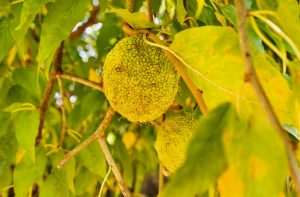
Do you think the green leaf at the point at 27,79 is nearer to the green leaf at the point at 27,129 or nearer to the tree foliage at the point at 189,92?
the tree foliage at the point at 189,92

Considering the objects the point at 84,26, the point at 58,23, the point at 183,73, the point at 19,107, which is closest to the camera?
the point at 183,73

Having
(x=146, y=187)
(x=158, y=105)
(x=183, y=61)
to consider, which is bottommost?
(x=146, y=187)

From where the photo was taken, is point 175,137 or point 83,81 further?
point 83,81

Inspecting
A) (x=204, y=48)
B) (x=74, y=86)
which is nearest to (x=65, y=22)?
(x=204, y=48)

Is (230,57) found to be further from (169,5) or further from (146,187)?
(146,187)

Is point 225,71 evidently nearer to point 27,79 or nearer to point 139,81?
point 139,81

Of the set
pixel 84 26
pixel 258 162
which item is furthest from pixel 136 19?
pixel 84 26

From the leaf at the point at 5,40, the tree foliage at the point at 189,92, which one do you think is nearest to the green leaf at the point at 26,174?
the tree foliage at the point at 189,92
